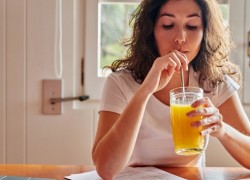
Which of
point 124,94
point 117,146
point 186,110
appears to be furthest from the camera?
point 124,94

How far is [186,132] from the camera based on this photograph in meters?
1.13

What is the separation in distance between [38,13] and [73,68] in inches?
12.6

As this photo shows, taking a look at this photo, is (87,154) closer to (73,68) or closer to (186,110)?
(73,68)

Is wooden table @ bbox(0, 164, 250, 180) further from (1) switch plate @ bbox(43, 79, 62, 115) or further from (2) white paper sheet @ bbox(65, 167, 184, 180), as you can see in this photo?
(1) switch plate @ bbox(43, 79, 62, 115)

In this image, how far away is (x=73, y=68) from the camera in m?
2.00

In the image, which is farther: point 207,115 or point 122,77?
point 122,77

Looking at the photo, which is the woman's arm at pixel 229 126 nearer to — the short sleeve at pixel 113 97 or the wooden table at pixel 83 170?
the wooden table at pixel 83 170

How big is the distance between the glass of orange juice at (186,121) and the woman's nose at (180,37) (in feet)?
0.87

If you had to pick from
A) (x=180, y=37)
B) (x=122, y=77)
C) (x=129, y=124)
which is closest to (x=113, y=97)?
(x=122, y=77)

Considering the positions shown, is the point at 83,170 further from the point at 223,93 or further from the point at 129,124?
the point at 223,93

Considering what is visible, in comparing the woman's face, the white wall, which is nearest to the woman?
the woman's face

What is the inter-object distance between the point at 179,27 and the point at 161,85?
23cm

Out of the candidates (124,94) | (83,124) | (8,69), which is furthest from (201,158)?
(8,69)

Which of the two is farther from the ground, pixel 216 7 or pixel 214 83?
pixel 216 7
